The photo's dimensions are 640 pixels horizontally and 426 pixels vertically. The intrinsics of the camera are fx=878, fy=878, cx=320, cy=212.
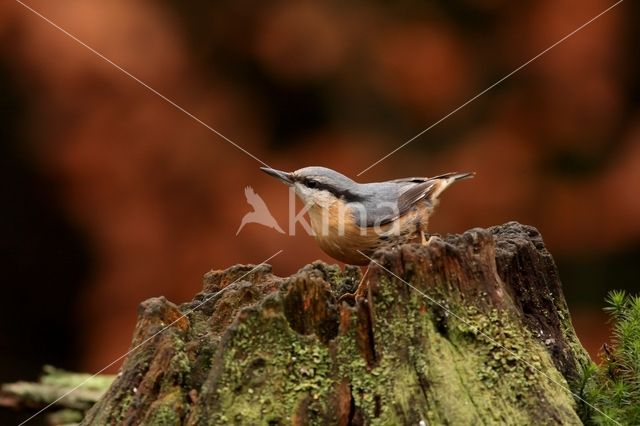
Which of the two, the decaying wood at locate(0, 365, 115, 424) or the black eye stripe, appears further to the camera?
the decaying wood at locate(0, 365, 115, 424)

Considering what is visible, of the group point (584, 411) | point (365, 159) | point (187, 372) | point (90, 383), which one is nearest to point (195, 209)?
point (365, 159)

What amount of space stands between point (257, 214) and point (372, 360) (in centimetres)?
257

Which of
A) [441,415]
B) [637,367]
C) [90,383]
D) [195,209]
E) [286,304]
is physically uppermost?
[195,209]

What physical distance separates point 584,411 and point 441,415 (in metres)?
0.46

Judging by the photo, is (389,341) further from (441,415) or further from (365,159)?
(365,159)

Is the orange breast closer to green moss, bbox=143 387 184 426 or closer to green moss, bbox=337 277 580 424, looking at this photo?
green moss, bbox=337 277 580 424

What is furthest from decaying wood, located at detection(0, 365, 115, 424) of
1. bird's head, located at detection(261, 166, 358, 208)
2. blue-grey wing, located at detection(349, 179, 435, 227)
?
blue-grey wing, located at detection(349, 179, 435, 227)

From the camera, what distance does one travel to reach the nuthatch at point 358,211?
9.96 feet

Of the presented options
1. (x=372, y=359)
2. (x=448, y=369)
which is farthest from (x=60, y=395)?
(x=448, y=369)

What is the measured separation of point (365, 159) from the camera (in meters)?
4.80

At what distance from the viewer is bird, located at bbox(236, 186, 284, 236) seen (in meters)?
4.62

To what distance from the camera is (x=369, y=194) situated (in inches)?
126

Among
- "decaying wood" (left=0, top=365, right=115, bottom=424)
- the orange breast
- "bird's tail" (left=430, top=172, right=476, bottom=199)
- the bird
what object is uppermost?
the bird
